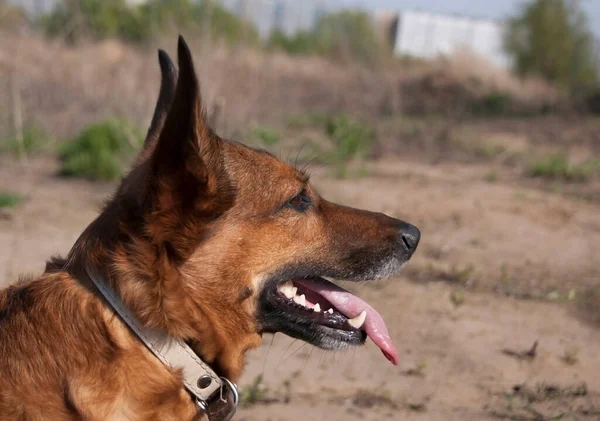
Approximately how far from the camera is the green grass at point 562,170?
9383mm

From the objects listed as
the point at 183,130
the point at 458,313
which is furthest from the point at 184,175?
the point at 458,313

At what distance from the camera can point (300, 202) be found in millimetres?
3340

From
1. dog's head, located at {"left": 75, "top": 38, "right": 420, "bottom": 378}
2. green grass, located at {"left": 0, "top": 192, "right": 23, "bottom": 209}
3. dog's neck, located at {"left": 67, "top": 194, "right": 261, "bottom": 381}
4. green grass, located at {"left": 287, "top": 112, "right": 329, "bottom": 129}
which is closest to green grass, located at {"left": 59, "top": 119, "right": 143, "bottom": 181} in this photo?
green grass, located at {"left": 0, "top": 192, "right": 23, "bottom": 209}

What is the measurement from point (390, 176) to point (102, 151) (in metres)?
4.00

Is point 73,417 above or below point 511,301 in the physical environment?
above

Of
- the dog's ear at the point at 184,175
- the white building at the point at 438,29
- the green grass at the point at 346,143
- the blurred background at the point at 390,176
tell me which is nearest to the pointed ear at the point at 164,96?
the dog's ear at the point at 184,175

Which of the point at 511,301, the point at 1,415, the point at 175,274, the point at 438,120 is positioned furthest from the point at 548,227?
the point at 438,120

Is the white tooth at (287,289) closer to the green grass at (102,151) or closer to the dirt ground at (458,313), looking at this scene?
the dirt ground at (458,313)

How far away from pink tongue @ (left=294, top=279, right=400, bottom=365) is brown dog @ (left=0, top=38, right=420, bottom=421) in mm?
77

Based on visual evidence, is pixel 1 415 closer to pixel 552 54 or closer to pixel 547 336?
pixel 547 336

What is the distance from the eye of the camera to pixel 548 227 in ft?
24.4

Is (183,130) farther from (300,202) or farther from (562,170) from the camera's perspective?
(562,170)

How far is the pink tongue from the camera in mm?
3404

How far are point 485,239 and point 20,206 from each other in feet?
17.2
